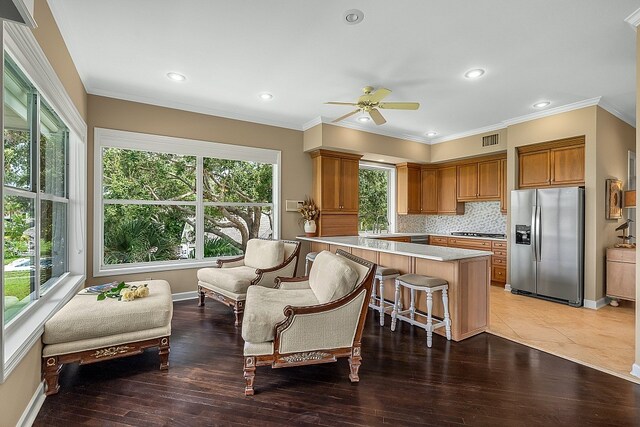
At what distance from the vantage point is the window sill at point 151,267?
3971mm

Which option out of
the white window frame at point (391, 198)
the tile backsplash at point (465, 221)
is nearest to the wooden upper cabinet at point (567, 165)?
the tile backsplash at point (465, 221)

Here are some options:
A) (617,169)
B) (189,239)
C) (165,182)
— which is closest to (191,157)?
(165,182)

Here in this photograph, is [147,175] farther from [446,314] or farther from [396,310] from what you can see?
[446,314]

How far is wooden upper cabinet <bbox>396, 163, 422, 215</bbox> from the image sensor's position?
6633 millimetres

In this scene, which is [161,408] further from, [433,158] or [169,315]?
[433,158]

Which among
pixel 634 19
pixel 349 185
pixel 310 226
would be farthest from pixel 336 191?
pixel 634 19

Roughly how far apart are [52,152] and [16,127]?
0.99m

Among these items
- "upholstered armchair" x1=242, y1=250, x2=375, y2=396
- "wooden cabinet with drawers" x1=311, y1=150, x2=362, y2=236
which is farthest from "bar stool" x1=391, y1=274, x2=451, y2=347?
"wooden cabinet with drawers" x1=311, y1=150, x2=362, y2=236

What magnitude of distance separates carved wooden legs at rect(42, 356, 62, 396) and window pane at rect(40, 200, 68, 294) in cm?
74

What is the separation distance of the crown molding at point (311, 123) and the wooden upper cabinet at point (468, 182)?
3222 mm

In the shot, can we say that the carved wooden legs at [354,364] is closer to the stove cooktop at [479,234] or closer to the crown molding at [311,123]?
the crown molding at [311,123]

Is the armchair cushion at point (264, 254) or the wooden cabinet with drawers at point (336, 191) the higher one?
the wooden cabinet with drawers at point (336, 191)

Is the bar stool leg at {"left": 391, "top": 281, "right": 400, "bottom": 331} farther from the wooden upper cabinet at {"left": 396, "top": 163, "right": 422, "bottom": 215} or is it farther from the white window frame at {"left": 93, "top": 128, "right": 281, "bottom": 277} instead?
the wooden upper cabinet at {"left": 396, "top": 163, "right": 422, "bottom": 215}

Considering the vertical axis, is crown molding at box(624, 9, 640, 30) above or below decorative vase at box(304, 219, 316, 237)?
above
